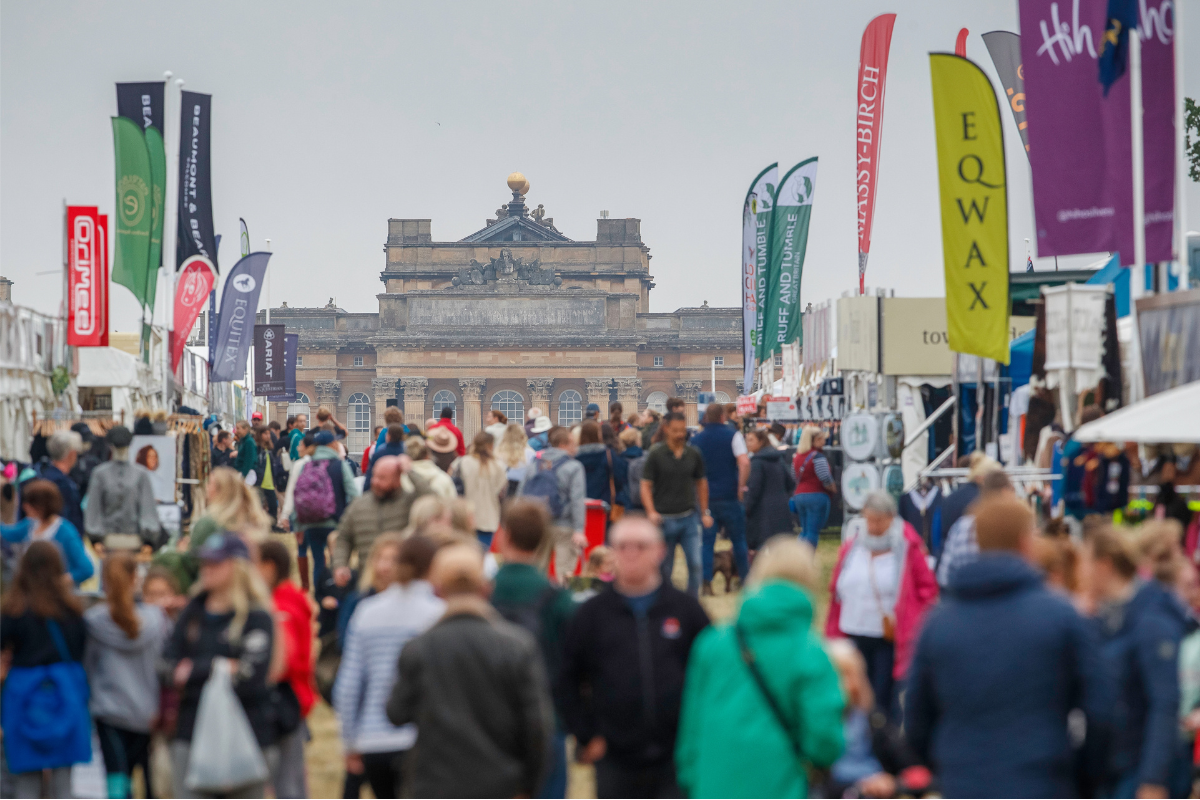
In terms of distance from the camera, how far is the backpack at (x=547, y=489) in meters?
10.8

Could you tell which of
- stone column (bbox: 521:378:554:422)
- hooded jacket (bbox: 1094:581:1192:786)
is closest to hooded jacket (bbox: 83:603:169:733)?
hooded jacket (bbox: 1094:581:1192:786)

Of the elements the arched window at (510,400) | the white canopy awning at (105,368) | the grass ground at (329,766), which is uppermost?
the arched window at (510,400)

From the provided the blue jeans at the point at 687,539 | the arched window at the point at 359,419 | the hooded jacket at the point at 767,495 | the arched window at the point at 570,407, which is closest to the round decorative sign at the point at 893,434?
the hooded jacket at the point at 767,495

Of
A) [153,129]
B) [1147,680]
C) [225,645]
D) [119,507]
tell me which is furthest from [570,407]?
[1147,680]

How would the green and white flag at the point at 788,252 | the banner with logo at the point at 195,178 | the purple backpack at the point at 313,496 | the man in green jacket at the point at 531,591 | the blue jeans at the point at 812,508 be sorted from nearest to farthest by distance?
the man in green jacket at the point at 531,591 < the purple backpack at the point at 313,496 < the blue jeans at the point at 812,508 < the banner with logo at the point at 195,178 < the green and white flag at the point at 788,252

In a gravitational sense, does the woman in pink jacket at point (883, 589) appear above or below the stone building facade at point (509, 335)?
below

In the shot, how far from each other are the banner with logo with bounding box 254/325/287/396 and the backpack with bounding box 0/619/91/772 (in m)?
30.3

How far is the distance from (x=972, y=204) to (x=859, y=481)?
10.7 feet

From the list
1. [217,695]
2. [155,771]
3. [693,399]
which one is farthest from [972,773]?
[693,399]

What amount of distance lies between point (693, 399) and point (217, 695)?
72762 millimetres

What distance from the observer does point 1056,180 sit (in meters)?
11.3

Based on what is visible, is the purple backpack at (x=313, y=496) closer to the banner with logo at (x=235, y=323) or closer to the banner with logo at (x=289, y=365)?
the banner with logo at (x=235, y=323)

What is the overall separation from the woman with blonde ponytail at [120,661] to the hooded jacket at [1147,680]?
3766 mm

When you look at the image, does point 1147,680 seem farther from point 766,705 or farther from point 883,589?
point 883,589
